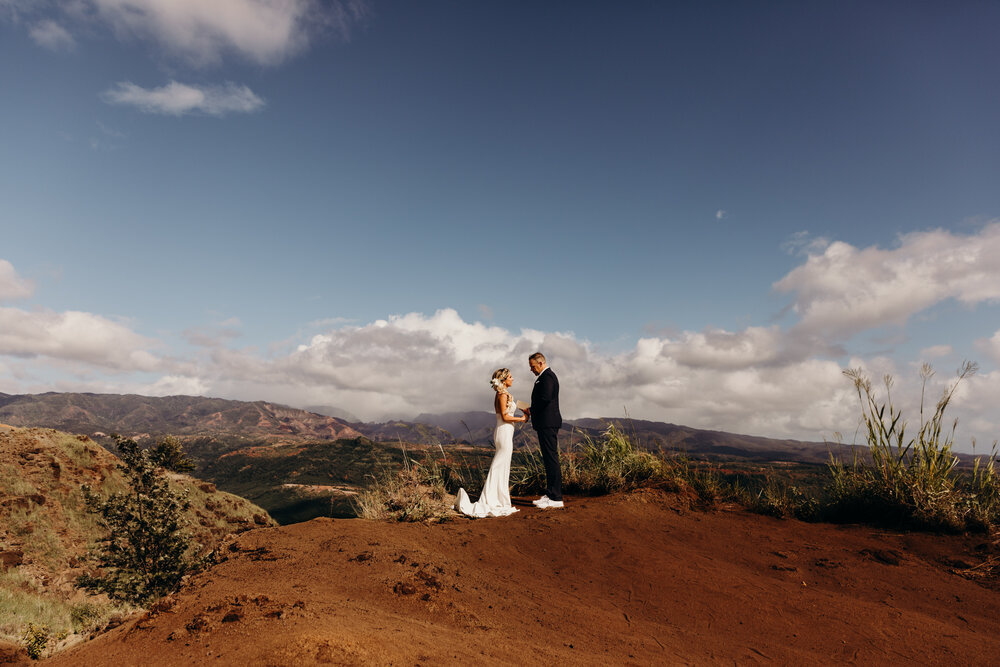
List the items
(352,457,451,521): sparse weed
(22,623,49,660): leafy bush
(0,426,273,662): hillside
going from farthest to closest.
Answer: (352,457,451,521): sparse weed, (0,426,273,662): hillside, (22,623,49,660): leafy bush

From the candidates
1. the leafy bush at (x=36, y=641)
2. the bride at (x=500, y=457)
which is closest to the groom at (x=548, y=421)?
the bride at (x=500, y=457)

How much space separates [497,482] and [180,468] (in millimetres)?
23561

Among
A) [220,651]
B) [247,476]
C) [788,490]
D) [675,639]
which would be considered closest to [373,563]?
[220,651]

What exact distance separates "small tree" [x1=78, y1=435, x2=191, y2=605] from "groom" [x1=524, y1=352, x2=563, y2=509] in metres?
9.40

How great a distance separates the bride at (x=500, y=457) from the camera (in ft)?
30.4

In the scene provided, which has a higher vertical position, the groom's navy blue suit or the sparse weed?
the groom's navy blue suit

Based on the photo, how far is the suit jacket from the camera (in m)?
9.59

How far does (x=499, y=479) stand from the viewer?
935cm

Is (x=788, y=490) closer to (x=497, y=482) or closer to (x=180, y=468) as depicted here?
(x=497, y=482)

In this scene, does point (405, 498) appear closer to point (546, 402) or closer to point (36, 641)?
point (546, 402)

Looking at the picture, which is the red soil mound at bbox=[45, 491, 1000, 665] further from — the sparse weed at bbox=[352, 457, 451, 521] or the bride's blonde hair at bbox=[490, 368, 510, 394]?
the bride's blonde hair at bbox=[490, 368, 510, 394]

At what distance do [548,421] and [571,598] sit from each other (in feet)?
13.6

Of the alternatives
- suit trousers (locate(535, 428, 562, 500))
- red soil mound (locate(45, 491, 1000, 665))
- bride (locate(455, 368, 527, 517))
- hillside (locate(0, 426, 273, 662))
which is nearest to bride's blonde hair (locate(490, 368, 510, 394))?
bride (locate(455, 368, 527, 517))

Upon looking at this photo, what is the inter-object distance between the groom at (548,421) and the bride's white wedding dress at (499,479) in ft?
1.75
